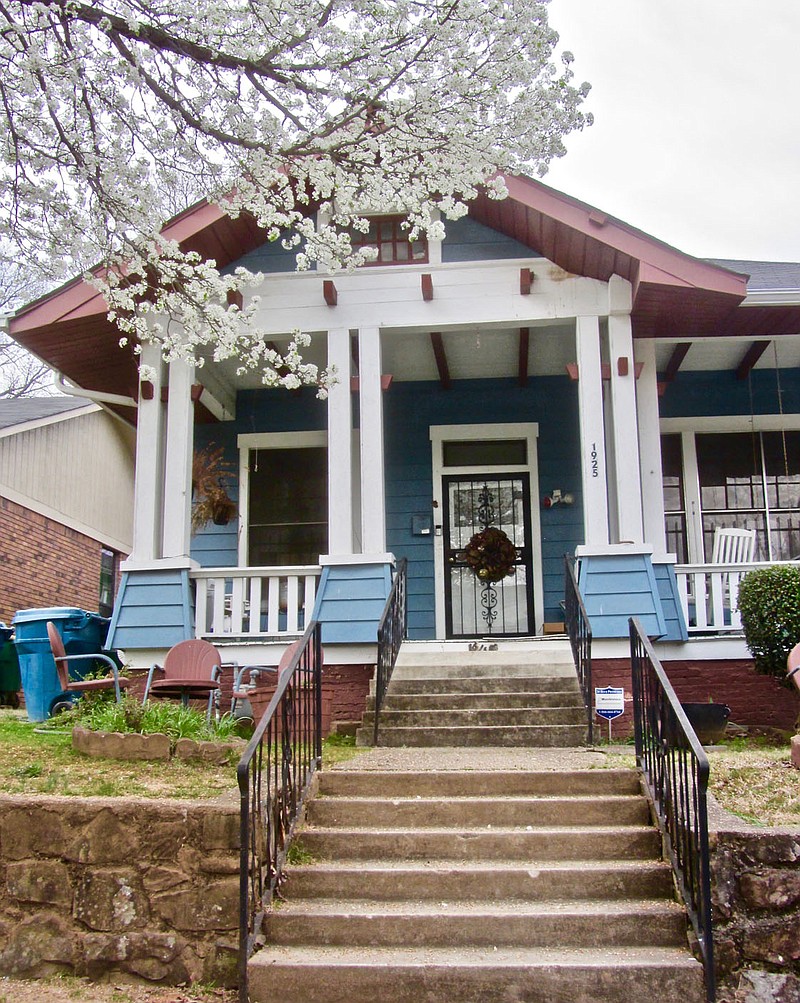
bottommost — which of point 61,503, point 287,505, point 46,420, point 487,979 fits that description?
point 487,979

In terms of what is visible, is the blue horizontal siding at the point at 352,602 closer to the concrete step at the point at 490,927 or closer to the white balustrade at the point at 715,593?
the white balustrade at the point at 715,593

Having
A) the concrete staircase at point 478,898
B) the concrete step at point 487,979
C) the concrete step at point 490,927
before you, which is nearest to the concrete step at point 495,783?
the concrete staircase at point 478,898

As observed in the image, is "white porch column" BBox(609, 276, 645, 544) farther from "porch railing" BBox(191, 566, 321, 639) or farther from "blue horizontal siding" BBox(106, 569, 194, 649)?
"blue horizontal siding" BBox(106, 569, 194, 649)

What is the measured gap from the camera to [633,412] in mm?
8062

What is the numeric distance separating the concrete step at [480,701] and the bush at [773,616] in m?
1.37

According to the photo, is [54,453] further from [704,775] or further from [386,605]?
[704,775]

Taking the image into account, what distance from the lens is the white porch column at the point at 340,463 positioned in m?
7.98

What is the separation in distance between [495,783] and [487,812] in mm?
287

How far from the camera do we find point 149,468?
8328mm

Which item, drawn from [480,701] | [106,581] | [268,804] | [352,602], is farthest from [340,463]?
[106,581]

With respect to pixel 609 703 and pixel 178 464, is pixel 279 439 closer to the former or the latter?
pixel 178 464

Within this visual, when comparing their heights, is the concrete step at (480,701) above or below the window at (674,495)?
below

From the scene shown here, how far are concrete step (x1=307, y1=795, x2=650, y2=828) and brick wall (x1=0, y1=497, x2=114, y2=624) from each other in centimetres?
903

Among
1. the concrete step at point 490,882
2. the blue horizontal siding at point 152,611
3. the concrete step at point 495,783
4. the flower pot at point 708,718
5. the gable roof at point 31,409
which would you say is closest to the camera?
the concrete step at point 490,882
